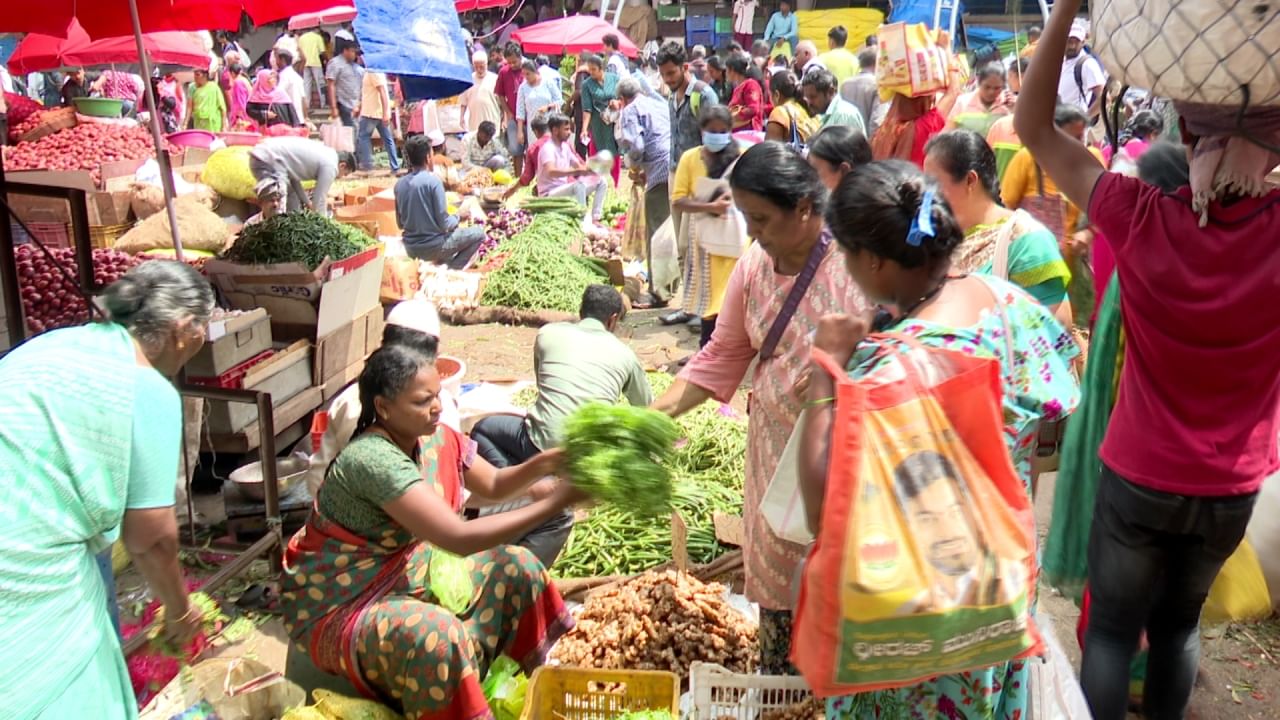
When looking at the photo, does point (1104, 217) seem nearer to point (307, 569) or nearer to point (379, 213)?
point (307, 569)

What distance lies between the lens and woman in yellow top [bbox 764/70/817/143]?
7391mm

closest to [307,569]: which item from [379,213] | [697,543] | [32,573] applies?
[32,573]

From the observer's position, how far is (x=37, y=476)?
2.21m

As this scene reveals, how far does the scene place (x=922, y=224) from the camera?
6.23 ft

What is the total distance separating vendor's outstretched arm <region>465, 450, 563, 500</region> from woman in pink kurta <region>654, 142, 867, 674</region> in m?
0.64

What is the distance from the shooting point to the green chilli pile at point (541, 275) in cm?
891

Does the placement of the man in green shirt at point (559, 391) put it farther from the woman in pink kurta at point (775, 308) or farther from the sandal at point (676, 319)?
the sandal at point (676, 319)

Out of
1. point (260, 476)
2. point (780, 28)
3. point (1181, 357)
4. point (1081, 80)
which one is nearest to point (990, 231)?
point (1181, 357)

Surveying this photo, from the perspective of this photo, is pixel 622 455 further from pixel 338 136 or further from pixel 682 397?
pixel 338 136

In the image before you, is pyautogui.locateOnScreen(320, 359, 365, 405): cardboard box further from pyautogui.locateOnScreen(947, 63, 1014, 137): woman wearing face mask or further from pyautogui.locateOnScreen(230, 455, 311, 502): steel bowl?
pyautogui.locateOnScreen(947, 63, 1014, 137): woman wearing face mask

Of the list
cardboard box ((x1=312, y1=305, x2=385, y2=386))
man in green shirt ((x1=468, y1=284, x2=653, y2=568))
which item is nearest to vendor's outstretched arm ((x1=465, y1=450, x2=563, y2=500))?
man in green shirt ((x1=468, y1=284, x2=653, y2=568))

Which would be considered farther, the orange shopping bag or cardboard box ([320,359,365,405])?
cardboard box ([320,359,365,405])

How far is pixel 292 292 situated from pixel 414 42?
153 centimetres

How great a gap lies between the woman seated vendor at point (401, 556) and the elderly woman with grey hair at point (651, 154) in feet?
19.3
